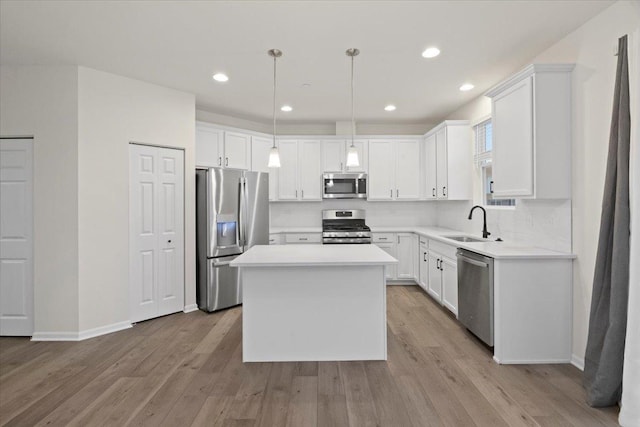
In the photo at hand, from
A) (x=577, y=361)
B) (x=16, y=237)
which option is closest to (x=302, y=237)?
(x=16, y=237)

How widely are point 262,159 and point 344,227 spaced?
1704mm

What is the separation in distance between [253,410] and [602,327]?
7.81 feet

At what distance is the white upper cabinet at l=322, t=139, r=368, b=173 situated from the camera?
557 cm

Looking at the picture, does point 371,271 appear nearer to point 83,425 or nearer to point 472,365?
point 472,365

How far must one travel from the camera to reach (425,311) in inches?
165

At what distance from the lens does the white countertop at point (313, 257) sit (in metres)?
2.58

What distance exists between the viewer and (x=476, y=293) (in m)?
3.14

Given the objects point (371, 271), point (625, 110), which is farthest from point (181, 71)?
point (625, 110)

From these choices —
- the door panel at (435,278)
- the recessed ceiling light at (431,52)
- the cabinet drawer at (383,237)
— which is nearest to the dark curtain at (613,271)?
the recessed ceiling light at (431,52)

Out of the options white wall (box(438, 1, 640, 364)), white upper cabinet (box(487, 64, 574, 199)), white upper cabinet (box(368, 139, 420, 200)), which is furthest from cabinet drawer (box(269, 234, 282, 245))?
white wall (box(438, 1, 640, 364))

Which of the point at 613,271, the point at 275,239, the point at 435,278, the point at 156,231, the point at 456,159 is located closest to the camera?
the point at 613,271

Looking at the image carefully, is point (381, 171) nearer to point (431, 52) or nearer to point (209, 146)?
point (431, 52)

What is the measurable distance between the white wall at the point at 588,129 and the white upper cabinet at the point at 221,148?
3.88m

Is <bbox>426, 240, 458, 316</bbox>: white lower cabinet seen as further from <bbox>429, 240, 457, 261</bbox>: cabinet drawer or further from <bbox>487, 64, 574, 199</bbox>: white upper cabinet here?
<bbox>487, 64, 574, 199</bbox>: white upper cabinet
